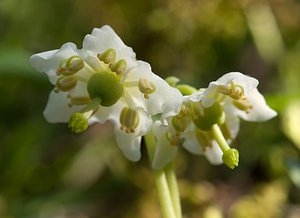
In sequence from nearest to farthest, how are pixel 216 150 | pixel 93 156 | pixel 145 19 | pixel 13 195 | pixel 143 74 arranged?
pixel 143 74 → pixel 216 150 → pixel 13 195 → pixel 93 156 → pixel 145 19

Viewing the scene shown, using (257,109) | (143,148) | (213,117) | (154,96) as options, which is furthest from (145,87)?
(143,148)

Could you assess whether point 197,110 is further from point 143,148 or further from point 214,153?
point 143,148

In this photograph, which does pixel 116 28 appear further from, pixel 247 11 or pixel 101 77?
pixel 101 77

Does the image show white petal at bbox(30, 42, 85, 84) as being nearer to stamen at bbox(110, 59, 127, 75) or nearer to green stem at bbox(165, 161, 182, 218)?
stamen at bbox(110, 59, 127, 75)

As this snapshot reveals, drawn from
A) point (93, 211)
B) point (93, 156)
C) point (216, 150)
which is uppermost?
point (216, 150)

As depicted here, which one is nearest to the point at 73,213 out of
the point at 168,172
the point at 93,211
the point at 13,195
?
the point at 93,211

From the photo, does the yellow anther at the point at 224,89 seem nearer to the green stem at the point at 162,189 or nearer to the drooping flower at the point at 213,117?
the drooping flower at the point at 213,117
